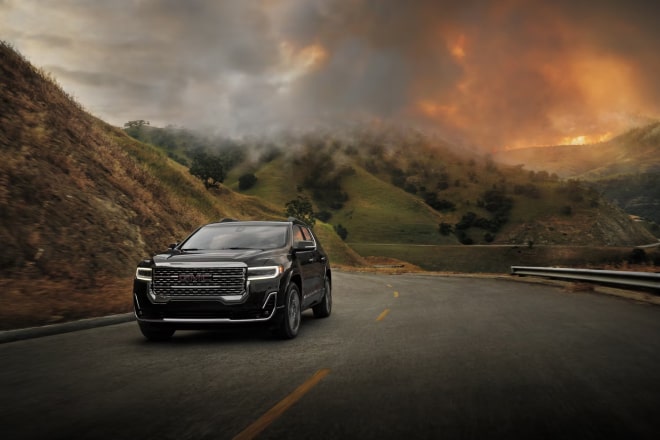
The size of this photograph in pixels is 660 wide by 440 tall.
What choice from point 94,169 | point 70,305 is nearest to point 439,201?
point 94,169

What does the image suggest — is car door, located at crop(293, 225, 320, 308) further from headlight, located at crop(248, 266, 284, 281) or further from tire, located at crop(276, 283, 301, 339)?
headlight, located at crop(248, 266, 284, 281)

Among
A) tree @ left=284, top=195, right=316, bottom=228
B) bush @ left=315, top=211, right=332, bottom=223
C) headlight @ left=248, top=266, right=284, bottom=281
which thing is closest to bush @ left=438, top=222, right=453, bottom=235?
bush @ left=315, top=211, right=332, bottom=223

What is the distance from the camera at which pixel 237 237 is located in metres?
9.97

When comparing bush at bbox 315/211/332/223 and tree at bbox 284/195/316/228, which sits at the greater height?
bush at bbox 315/211/332/223

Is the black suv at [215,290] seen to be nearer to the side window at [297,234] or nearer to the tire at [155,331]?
the tire at [155,331]

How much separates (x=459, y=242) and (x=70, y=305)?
12639 cm

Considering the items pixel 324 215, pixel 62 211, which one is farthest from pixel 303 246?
pixel 324 215

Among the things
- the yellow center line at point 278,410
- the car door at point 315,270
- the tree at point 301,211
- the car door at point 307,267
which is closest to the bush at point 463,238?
the tree at point 301,211

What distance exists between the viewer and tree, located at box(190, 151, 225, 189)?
82.7 m

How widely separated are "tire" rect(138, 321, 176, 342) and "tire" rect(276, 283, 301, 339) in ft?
5.44

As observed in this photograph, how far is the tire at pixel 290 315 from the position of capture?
8648 millimetres

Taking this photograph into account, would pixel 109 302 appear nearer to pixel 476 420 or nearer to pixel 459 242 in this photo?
pixel 476 420

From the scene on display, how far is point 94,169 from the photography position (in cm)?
2389

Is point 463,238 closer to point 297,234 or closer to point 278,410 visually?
point 297,234
